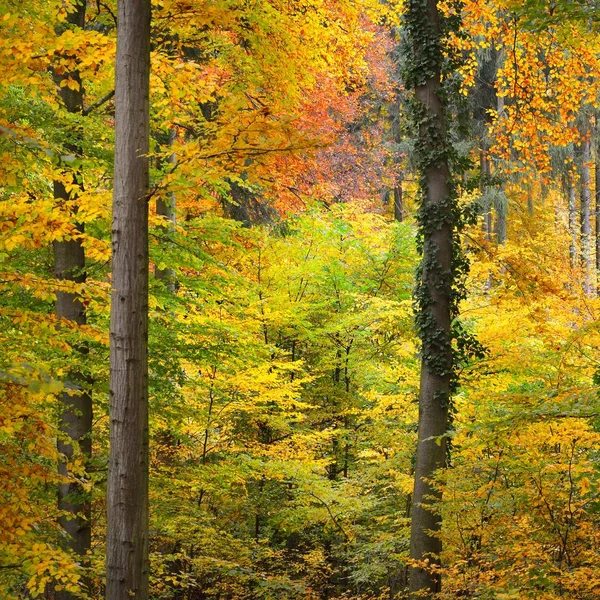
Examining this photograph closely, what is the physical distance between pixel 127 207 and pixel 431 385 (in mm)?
4636

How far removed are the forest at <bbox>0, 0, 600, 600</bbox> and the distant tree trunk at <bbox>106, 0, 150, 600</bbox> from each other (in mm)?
17

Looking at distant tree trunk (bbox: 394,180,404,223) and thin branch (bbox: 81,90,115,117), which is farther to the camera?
distant tree trunk (bbox: 394,180,404,223)

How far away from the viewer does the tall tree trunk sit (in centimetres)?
797

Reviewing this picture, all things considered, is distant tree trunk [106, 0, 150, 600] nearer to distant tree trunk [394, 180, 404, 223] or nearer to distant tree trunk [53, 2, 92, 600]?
distant tree trunk [53, 2, 92, 600]

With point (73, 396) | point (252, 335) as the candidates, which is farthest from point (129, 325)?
point (252, 335)

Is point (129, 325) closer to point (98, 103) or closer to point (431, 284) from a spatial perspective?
point (98, 103)

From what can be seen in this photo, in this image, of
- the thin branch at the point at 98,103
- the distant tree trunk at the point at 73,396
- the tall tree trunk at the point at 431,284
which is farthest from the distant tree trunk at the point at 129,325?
the tall tree trunk at the point at 431,284

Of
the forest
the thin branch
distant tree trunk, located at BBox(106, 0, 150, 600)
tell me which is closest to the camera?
distant tree trunk, located at BBox(106, 0, 150, 600)

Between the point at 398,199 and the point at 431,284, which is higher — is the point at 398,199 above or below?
above

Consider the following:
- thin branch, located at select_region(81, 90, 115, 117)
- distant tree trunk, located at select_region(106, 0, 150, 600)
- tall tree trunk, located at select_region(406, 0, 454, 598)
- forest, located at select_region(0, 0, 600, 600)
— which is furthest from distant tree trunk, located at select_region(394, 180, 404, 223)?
distant tree trunk, located at select_region(106, 0, 150, 600)

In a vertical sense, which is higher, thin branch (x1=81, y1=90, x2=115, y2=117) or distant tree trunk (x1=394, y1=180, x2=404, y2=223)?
thin branch (x1=81, y1=90, x2=115, y2=117)

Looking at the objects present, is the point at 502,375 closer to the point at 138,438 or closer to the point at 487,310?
the point at 487,310

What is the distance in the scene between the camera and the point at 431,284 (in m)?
8.27

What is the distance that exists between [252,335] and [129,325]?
5.43m
